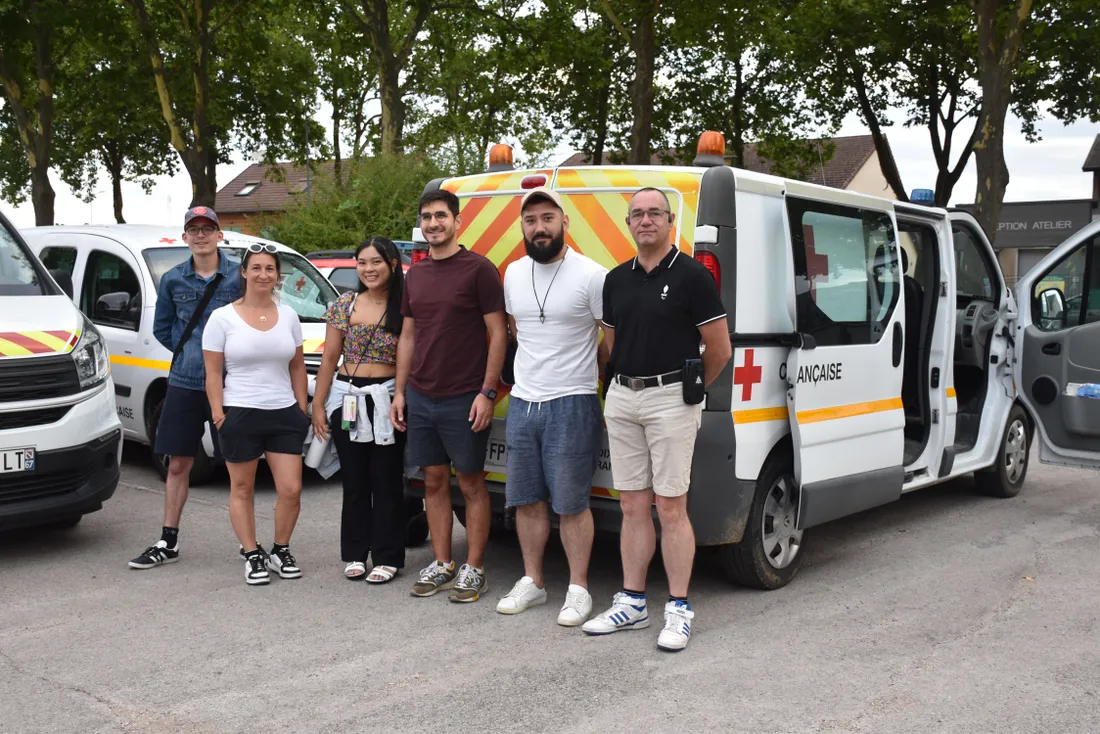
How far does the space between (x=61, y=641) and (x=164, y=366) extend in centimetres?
373

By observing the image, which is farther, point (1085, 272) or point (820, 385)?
point (1085, 272)

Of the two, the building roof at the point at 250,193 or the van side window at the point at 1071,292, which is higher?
the building roof at the point at 250,193

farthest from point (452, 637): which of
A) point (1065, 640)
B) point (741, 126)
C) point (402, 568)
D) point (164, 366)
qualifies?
point (741, 126)

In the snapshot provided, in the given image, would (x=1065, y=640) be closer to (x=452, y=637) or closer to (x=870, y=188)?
(x=452, y=637)

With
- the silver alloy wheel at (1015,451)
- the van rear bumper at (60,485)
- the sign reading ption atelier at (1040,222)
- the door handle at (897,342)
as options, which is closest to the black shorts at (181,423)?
the van rear bumper at (60,485)

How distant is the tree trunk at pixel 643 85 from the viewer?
20.8 m

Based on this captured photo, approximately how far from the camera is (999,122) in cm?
1695

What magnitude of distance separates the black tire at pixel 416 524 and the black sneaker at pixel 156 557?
1263 millimetres

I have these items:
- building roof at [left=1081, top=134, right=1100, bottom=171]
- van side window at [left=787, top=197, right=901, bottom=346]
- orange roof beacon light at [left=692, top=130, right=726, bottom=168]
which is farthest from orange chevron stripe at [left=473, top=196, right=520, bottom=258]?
building roof at [left=1081, top=134, right=1100, bottom=171]

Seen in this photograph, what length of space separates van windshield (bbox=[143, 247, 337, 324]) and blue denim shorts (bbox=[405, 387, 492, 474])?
3.37 m

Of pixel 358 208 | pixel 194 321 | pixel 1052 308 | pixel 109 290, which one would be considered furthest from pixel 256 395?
pixel 358 208

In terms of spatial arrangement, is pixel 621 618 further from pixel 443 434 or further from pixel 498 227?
pixel 498 227

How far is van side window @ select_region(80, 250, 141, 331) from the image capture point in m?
8.58

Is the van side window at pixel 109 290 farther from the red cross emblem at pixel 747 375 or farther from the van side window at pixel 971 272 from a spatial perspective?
the van side window at pixel 971 272
